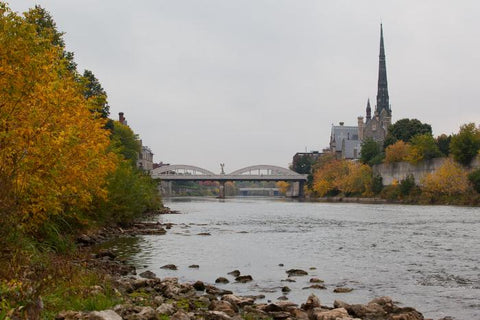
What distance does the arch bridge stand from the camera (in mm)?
145125

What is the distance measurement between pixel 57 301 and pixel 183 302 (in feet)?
10.9

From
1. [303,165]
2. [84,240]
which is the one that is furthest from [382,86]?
[84,240]

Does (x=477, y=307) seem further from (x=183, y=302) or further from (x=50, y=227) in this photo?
(x=50, y=227)

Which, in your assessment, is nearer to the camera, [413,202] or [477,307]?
[477,307]

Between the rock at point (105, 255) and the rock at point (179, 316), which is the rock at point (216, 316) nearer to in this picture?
the rock at point (179, 316)

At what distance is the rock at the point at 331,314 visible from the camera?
426 inches

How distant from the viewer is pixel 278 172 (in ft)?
516

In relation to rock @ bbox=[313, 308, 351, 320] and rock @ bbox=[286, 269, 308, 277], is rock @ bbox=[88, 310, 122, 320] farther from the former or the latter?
rock @ bbox=[286, 269, 308, 277]

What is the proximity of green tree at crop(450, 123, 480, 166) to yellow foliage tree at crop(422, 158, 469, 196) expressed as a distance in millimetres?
1329

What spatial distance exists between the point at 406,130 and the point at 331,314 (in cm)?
10350

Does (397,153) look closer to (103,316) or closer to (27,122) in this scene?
(27,122)

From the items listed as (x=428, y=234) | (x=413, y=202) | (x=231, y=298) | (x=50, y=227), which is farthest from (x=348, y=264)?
(x=413, y=202)

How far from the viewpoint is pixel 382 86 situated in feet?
569

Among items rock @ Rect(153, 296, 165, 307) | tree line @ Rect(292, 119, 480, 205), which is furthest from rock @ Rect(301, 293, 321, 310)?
tree line @ Rect(292, 119, 480, 205)
